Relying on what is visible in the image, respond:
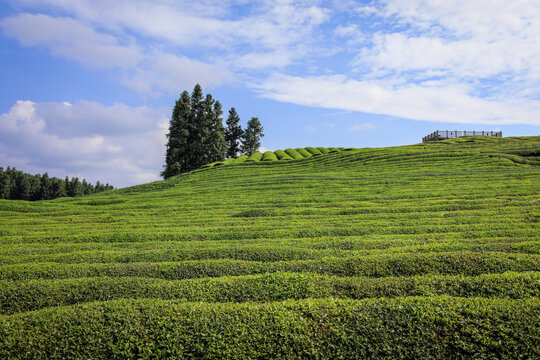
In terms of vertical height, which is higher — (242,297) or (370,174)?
(370,174)

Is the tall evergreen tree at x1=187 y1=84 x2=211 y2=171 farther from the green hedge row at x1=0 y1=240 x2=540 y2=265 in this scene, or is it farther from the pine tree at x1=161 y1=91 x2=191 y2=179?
the green hedge row at x1=0 y1=240 x2=540 y2=265

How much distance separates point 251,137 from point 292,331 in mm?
78148

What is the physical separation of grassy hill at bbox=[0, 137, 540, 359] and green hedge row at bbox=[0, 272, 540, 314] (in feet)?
0.14

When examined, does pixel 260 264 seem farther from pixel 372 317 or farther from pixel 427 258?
pixel 427 258

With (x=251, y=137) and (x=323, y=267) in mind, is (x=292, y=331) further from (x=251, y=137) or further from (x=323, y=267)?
(x=251, y=137)

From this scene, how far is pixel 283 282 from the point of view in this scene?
32.4 feet

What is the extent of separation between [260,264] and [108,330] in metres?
5.29

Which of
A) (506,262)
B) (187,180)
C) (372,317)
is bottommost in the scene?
(372,317)

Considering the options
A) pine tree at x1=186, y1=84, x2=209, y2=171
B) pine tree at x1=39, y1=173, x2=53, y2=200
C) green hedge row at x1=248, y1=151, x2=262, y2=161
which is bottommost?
pine tree at x1=39, y1=173, x2=53, y2=200

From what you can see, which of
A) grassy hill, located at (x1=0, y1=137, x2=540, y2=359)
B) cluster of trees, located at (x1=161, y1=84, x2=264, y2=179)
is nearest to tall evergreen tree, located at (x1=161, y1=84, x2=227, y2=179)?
cluster of trees, located at (x1=161, y1=84, x2=264, y2=179)

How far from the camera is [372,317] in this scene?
7746 mm

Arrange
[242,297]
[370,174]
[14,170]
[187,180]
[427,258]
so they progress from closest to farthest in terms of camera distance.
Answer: [242,297] < [427,258] < [370,174] < [187,180] < [14,170]

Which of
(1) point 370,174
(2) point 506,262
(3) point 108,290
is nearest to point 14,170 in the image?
(1) point 370,174

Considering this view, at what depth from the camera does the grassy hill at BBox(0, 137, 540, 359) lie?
739 cm
